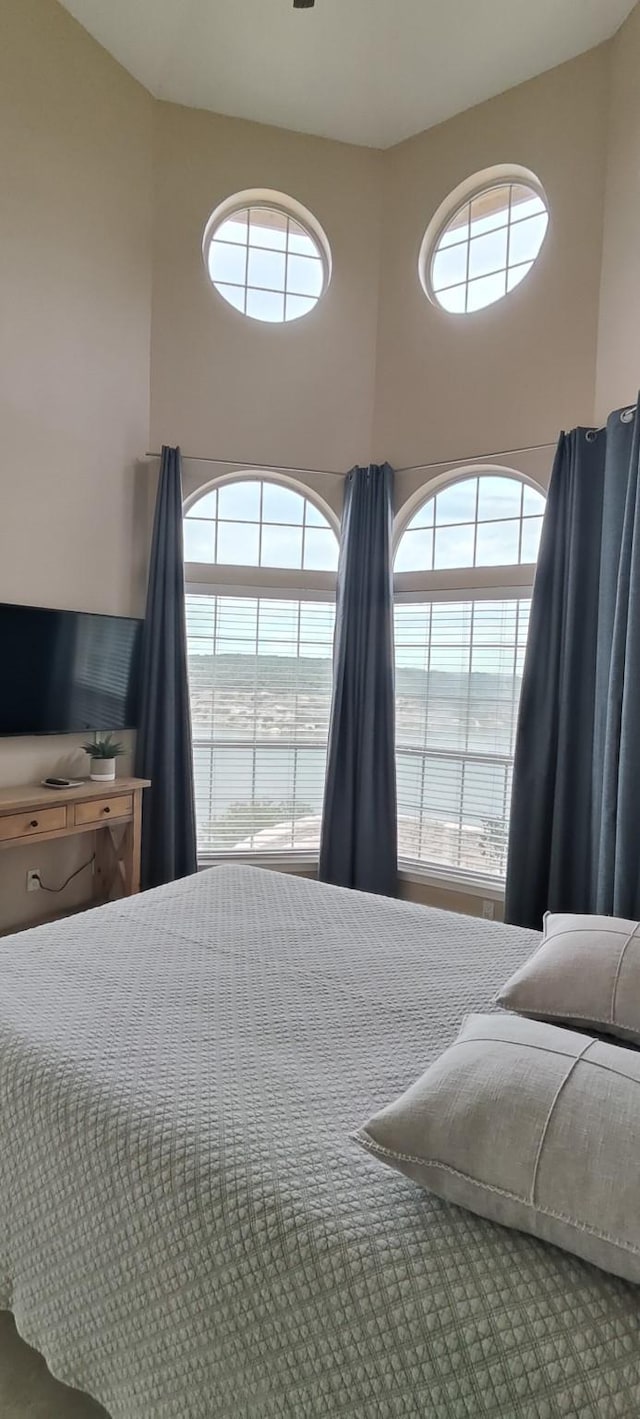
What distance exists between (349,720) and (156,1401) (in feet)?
9.77

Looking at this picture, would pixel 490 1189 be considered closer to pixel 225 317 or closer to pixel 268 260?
pixel 225 317

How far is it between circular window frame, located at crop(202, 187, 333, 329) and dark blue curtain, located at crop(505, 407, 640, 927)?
5.71 ft

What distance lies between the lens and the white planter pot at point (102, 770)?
3.46m

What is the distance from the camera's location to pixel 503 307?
3568 millimetres

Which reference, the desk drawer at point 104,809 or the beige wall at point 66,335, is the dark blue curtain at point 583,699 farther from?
the beige wall at point 66,335

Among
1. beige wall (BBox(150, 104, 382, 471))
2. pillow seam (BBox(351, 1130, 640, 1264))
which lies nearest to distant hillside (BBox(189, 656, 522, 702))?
beige wall (BBox(150, 104, 382, 471))

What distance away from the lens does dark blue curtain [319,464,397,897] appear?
377 cm

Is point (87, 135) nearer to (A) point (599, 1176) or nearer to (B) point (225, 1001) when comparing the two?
(B) point (225, 1001)

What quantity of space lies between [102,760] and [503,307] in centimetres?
299

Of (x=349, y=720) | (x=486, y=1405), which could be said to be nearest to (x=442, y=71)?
(x=349, y=720)

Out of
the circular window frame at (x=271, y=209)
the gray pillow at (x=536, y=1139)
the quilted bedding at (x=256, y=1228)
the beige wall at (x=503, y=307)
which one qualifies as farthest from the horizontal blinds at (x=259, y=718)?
the gray pillow at (x=536, y=1139)


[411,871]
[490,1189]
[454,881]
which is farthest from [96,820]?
[490,1189]

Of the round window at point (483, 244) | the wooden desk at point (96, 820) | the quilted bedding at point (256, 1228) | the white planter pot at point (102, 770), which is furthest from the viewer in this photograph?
the round window at point (483, 244)

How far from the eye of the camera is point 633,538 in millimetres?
2848
